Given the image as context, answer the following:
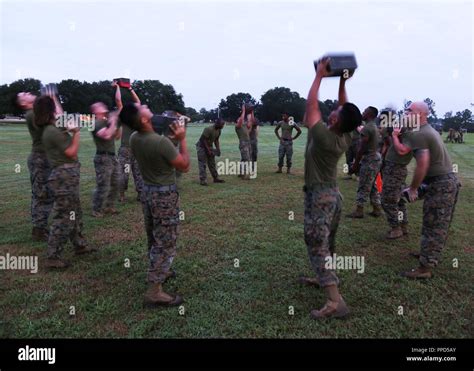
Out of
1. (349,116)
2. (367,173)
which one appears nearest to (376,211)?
(367,173)

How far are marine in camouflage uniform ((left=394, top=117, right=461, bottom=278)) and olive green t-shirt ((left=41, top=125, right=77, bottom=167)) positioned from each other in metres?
4.36

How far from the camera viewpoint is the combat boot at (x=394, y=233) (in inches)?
227

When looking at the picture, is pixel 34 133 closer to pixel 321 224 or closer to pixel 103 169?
pixel 103 169

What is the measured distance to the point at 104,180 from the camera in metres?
6.74

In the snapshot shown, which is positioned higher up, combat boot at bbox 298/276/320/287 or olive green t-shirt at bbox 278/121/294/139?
olive green t-shirt at bbox 278/121/294/139

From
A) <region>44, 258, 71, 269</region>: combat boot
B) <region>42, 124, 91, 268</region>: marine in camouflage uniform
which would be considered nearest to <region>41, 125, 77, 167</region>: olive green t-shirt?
<region>42, 124, 91, 268</region>: marine in camouflage uniform

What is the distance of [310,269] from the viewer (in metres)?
4.56

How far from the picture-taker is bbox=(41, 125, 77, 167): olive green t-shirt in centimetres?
436

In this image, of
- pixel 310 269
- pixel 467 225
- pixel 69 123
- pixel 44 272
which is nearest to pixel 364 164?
pixel 467 225

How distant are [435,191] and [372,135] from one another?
274 centimetres

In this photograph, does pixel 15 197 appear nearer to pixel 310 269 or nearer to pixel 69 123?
pixel 69 123

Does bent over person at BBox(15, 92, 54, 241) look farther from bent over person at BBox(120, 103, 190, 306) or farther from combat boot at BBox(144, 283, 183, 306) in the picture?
combat boot at BBox(144, 283, 183, 306)
